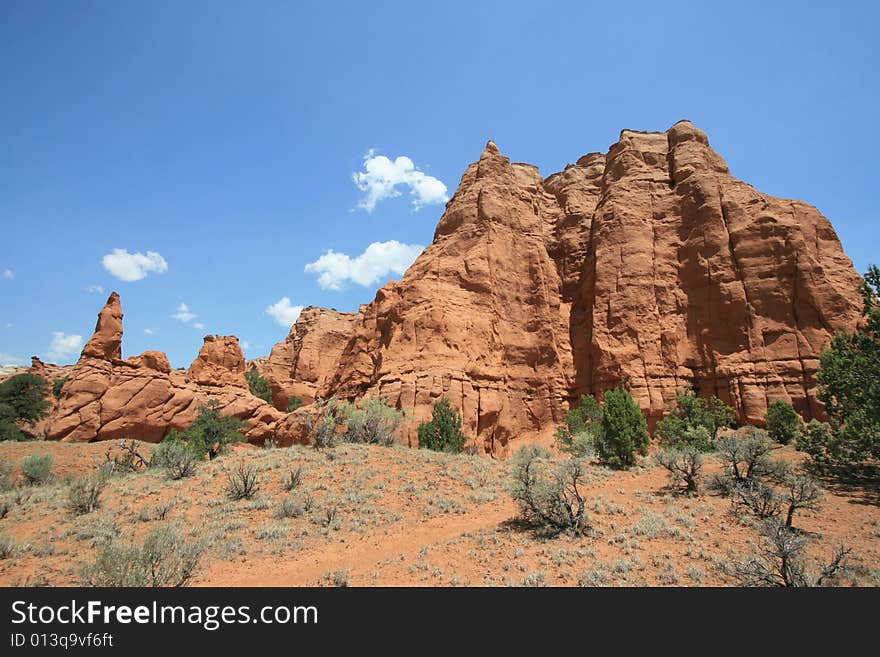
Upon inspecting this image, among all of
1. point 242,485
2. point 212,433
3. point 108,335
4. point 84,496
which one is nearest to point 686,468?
point 242,485

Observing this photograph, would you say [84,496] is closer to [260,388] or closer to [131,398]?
[131,398]

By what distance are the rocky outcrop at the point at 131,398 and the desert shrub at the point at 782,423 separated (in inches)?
1198

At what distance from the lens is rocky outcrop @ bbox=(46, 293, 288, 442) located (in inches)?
1268

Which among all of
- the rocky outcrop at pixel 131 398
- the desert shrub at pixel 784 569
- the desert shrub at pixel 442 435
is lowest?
the desert shrub at pixel 784 569

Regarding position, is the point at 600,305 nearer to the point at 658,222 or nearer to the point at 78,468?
the point at 658,222

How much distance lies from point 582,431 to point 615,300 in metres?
15.3

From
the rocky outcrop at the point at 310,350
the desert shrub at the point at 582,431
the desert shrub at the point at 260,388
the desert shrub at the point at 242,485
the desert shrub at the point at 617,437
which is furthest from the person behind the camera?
the rocky outcrop at the point at 310,350

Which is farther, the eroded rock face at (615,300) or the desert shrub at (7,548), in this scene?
the eroded rock face at (615,300)

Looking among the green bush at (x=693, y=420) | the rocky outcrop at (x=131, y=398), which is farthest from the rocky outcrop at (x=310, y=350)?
the green bush at (x=693, y=420)

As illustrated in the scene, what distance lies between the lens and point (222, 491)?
→ 46.6 feet

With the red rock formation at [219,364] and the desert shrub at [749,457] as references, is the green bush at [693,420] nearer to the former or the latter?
the desert shrub at [749,457]

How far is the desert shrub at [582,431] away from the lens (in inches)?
911

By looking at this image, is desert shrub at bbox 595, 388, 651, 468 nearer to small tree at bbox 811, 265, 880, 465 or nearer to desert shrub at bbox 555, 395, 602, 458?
desert shrub at bbox 555, 395, 602, 458
